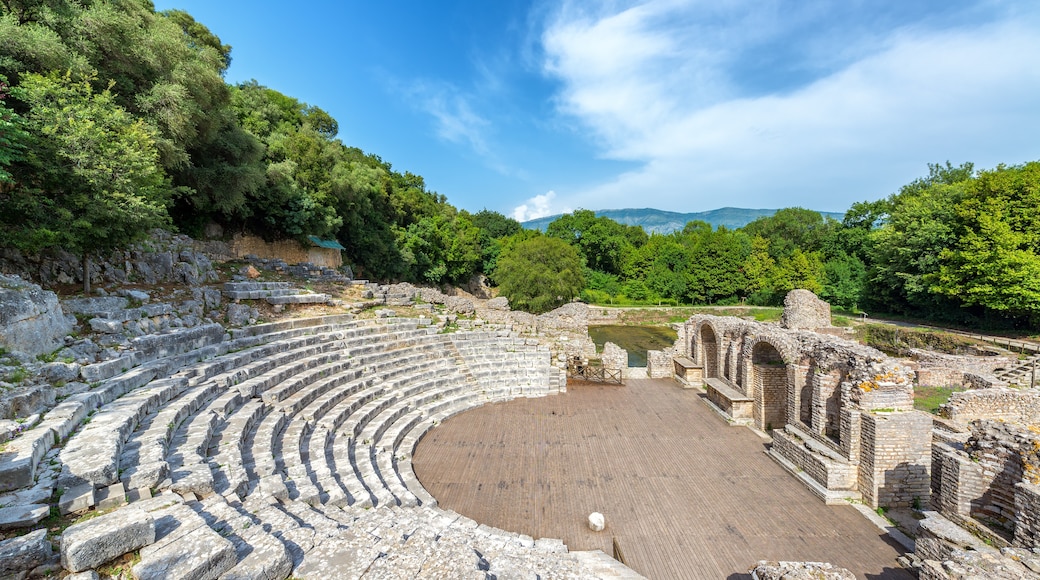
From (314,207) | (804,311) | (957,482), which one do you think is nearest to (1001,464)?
(957,482)

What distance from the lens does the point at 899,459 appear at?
25.0ft

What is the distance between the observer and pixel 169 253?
12.2m

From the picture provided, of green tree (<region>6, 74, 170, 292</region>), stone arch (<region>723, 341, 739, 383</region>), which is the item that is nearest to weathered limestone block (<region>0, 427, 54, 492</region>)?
green tree (<region>6, 74, 170, 292</region>)

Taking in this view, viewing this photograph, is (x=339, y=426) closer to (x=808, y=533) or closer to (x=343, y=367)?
(x=343, y=367)

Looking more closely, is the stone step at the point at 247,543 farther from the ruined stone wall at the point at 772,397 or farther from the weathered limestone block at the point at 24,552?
the ruined stone wall at the point at 772,397

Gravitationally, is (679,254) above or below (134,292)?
above

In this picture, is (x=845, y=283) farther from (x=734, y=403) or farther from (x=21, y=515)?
(x=21, y=515)

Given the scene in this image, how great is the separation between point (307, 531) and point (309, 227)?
21702 mm

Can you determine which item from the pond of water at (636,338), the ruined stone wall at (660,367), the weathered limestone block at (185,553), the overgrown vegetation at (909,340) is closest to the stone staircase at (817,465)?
the ruined stone wall at (660,367)

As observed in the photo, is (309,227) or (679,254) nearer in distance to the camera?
(309,227)

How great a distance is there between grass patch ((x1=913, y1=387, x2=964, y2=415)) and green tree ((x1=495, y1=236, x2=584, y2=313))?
67.8 ft

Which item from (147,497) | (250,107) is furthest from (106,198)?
(250,107)

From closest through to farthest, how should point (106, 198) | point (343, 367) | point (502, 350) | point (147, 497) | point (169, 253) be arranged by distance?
point (147, 497)
point (106, 198)
point (343, 367)
point (169, 253)
point (502, 350)

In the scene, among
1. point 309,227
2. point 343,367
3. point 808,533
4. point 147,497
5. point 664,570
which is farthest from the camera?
point 309,227
